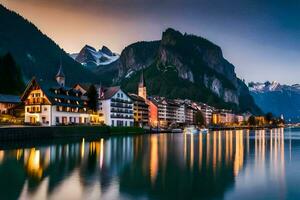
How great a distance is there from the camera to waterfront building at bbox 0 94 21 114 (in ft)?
331

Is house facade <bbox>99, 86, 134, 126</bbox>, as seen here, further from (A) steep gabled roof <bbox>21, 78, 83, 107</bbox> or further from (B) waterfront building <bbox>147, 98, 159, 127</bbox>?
(B) waterfront building <bbox>147, 98, 159, 127</bbox>

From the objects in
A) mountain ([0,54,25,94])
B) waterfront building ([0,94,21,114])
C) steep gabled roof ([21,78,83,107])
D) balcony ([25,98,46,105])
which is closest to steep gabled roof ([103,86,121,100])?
steep gabled roof ([21,78,83,107])

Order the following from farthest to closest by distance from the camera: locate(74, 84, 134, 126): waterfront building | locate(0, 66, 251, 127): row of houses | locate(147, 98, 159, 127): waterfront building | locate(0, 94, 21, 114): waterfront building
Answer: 1. locate(147, 98, 159, 127): waterfront building
2. locate(74, 84, 134, 126): waterfront building
3. locate(0, 94, 21, 114): waterfront building
4. locate(0, 66, 251, 127): row of houses

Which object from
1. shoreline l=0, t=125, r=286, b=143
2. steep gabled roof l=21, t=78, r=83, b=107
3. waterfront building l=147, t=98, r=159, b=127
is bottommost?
shoreline l=0, t=125, r=286, b=143

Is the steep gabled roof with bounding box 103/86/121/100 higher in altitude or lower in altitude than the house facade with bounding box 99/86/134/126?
higher

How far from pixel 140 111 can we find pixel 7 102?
75.5 metres

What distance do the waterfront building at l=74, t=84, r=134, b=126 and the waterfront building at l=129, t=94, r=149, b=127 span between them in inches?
920

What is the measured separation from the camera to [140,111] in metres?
169

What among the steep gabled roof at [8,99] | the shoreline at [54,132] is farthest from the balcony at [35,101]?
the shoreline at [54,132]

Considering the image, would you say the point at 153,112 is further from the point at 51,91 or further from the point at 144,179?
the point at 144,179

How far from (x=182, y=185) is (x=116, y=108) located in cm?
10283

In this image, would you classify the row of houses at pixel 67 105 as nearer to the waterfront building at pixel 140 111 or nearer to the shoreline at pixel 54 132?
the shoreline at pixel 54 132

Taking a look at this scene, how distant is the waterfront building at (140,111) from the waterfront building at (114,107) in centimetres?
2336

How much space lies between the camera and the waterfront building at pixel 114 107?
125m
